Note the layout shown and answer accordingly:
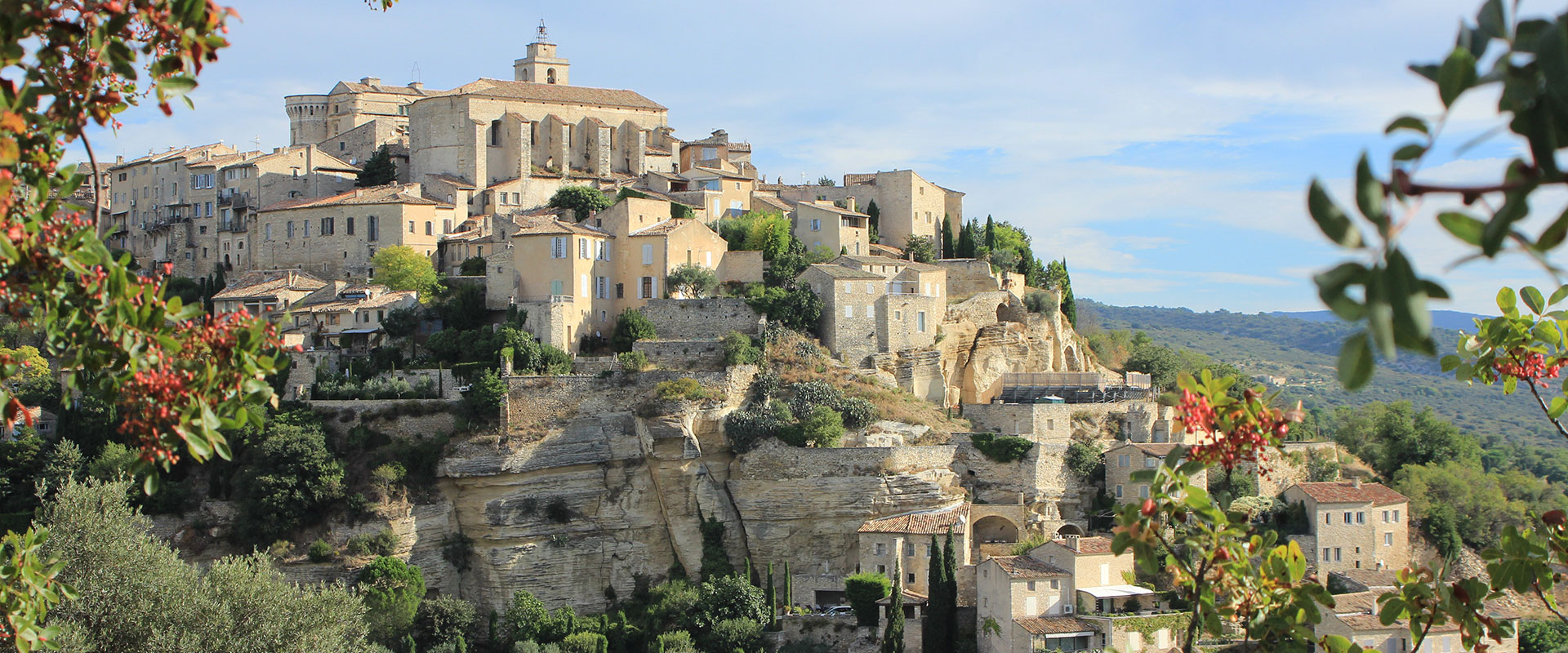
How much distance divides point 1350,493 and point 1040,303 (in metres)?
12.7

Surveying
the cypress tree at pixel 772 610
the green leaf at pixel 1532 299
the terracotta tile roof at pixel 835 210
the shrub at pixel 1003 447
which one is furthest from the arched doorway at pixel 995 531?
the green leaf at pixel 1532 299

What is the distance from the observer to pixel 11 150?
4301mm

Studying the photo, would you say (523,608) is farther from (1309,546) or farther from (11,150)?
(11,150)

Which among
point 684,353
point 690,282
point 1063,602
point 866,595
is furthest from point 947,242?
point 1063,602

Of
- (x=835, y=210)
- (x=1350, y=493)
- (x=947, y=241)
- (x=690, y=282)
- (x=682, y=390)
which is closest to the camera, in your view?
(x=1350, y=493)

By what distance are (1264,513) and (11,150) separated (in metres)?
37.3

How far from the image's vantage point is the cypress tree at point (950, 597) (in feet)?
109

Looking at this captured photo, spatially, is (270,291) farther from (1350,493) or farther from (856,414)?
(1350,493)

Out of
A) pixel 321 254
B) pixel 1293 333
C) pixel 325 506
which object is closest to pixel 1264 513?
pixel 325 506

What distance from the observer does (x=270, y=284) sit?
1838 inches

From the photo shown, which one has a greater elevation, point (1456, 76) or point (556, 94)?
point (556, 94)

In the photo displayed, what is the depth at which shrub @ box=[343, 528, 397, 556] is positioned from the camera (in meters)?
36.7

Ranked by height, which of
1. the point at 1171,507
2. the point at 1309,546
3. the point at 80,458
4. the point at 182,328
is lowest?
the point at 1309,546

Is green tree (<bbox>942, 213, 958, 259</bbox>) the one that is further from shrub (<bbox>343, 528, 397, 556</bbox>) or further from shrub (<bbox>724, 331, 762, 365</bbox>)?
shrub (<bbox>343, 528, 397, 556</bbox>)
